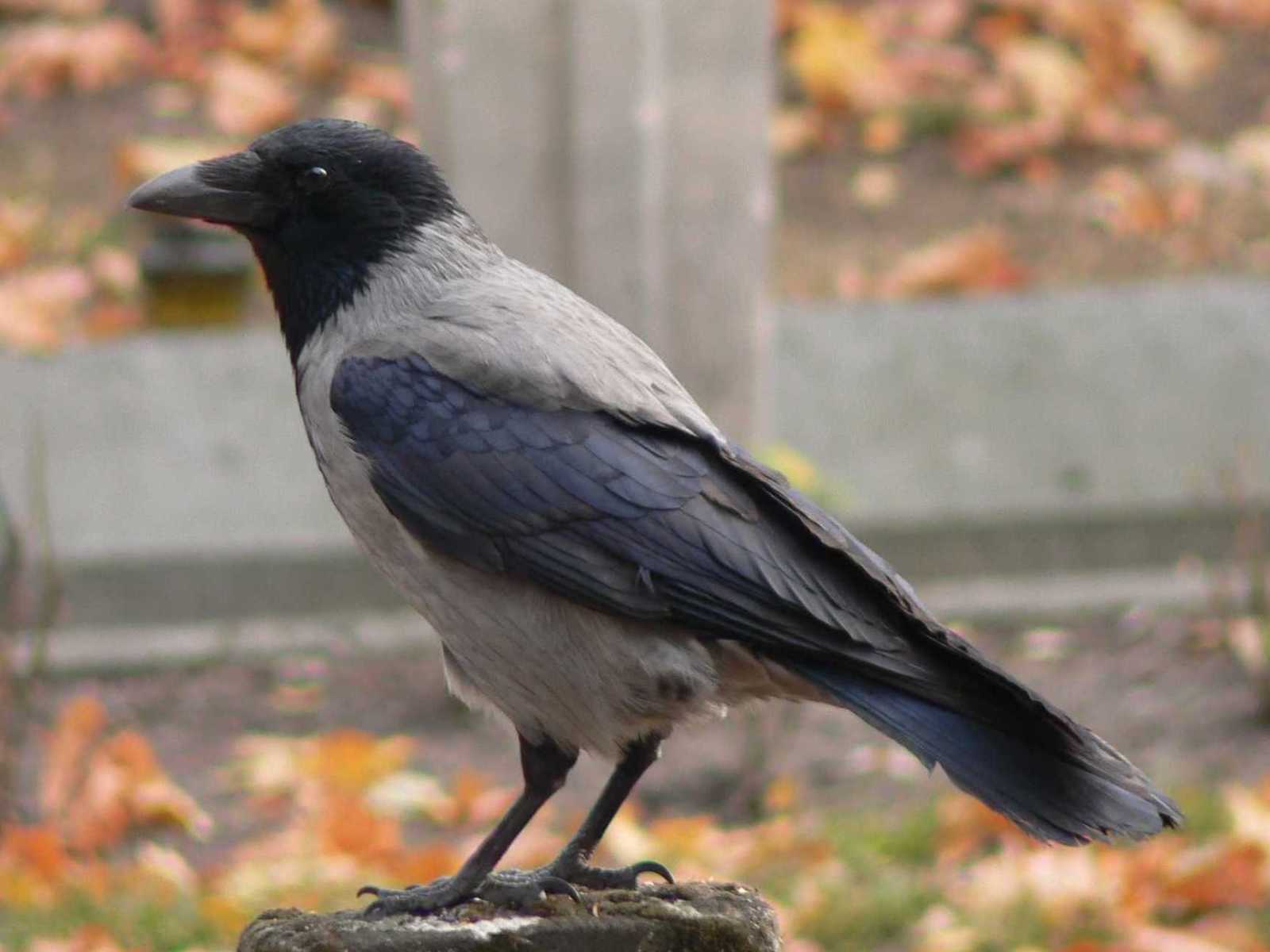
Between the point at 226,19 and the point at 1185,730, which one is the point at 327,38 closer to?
the point at 226,19

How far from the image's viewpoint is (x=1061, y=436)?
8.13 metres

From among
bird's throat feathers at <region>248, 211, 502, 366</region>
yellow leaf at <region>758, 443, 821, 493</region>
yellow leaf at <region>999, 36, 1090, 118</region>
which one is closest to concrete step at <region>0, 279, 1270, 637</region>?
yellow leaf at <region>758, 443, 821, 493</region>

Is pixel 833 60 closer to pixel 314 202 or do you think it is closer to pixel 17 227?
pixel 17 227

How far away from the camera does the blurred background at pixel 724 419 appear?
557 cm

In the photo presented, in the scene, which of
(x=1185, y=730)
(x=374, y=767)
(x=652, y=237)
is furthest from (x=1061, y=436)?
(x=374, y=767)

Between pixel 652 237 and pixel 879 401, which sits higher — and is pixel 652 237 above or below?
above

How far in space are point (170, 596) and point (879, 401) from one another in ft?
9.06

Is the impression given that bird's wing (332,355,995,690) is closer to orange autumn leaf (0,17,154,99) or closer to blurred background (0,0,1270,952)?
blurred background (0,0,1270,952)

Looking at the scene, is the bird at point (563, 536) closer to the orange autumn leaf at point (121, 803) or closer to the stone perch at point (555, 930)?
the stone perch at point (555, 930)

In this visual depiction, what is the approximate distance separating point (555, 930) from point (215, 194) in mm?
1366

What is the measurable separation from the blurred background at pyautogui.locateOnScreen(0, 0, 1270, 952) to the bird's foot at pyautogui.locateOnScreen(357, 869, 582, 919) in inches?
23.2

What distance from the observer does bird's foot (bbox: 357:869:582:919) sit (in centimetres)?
349

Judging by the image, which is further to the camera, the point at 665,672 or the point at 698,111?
→ the point at 698,111

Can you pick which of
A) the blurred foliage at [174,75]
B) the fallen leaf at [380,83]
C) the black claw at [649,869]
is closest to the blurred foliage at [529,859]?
the black claw at [649,869]
